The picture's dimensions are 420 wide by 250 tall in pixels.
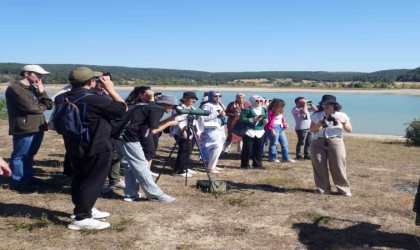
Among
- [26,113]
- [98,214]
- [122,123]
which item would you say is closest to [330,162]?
[122,123]

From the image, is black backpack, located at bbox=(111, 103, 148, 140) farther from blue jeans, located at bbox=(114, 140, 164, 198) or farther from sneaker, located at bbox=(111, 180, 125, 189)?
sneaker, located at bbox=(111, 180, 125, 189)

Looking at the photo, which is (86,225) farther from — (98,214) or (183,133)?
(183,133)

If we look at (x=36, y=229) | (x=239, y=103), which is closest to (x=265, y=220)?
(x=36, y=229)

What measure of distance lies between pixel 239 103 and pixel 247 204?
4144mm

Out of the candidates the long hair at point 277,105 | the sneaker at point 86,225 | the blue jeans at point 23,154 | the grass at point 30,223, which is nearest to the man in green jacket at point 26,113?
the blue jeans at point 23,154

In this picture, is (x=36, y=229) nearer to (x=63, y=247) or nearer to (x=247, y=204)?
(x=63, y=247)

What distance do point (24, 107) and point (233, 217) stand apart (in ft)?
10.9

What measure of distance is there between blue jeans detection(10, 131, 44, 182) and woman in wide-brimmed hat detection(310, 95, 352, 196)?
14.1 ft

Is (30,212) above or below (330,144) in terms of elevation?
below

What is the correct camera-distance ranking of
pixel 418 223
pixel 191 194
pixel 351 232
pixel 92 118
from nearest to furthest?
pixel 418 223 < pixel 92 118 < pixel 351 232 < pixel 191 194

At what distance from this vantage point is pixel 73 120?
4.19 metres

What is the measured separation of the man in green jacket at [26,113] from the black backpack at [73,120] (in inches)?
65.9

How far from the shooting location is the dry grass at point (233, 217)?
435cm

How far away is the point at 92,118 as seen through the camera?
4320 mm
